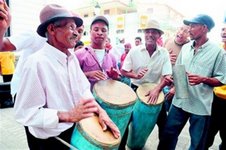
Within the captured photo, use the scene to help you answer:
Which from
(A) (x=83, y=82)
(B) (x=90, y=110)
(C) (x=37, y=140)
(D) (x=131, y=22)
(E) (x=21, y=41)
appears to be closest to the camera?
(B) (x=90, y=110)

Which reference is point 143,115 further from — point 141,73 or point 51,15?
point 51,15

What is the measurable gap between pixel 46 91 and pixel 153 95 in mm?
1252

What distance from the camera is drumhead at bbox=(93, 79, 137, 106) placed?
5.47ft

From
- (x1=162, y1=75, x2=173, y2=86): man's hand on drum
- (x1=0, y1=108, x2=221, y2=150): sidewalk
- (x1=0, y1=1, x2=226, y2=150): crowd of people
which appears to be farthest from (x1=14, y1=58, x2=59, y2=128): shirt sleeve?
(x1=0, y1=108, x2=221, y2=150): sidewalk

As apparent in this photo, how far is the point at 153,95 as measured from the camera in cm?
216

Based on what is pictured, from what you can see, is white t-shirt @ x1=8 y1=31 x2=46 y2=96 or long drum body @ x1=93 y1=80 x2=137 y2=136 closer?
long drum body @ x1=93 y1=80 x2=137 y2=136

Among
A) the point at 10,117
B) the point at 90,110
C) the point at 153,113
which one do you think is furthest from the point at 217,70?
the point at 10,117

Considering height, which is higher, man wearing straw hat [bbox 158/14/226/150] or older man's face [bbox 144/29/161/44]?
older man's face [bbox 144/29/161/44]

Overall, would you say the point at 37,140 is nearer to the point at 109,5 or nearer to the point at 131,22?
the point at 131,22

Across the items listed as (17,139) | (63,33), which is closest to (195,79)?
(63,33)

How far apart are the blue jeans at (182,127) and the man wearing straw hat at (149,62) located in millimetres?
390

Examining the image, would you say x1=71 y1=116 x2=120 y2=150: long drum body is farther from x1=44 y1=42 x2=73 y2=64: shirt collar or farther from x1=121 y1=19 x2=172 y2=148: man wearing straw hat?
x1=121 y1=19 x2=172 y2=148: man wearing straw hat

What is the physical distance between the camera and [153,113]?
218cm

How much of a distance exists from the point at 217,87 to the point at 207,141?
74 centimetres
